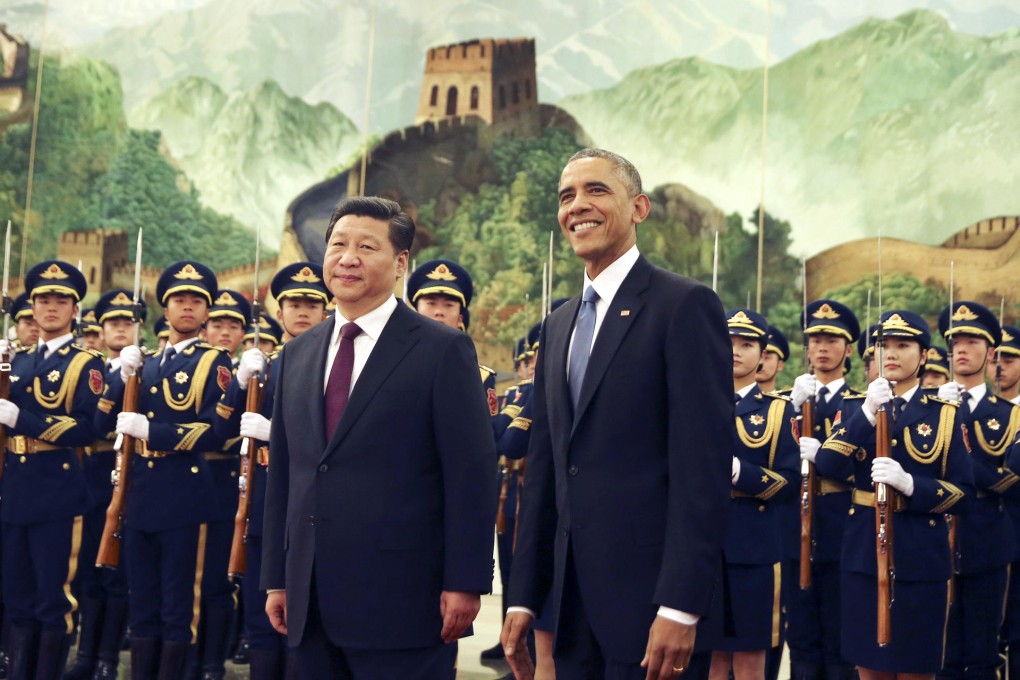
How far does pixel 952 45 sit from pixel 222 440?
377 inches

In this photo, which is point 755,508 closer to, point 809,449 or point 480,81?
point 809,449

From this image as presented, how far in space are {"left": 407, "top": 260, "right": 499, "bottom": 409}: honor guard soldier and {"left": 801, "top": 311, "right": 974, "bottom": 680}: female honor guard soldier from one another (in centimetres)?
195

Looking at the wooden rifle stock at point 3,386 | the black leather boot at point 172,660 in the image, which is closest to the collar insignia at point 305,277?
the wooden rifle stock at point 3,386

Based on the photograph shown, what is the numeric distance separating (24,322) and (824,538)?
539cm

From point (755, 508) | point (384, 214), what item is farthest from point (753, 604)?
point (384, 214)

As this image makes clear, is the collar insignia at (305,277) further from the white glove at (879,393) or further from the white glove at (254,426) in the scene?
the white glove at (879,393)

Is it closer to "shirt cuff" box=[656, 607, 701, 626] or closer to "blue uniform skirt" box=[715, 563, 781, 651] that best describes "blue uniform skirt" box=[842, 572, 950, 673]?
"blue uniform skirt" box=[715, 563, 781, 651]

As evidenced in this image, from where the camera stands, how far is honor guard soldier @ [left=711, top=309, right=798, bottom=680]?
18.3 ft

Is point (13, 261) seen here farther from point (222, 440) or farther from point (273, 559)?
point (273, 559)

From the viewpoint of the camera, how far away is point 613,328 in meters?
2.89

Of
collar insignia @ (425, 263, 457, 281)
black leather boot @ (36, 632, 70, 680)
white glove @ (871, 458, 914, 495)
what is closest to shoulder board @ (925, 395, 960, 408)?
white glove @ (871, 458, 914, 495)

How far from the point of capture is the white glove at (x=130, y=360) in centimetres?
574

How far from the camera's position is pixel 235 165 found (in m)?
15.8

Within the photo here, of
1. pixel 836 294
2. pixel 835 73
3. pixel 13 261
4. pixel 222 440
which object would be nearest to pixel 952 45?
pixel 835 73
